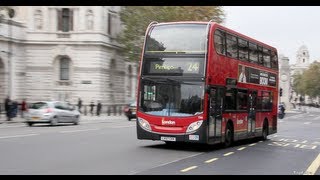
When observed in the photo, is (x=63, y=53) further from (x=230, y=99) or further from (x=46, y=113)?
(x=230, y=99)

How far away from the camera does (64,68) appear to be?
57.8 meters

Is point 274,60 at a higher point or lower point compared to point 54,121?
higher

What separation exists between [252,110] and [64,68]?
128 feet

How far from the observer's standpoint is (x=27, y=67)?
5738cm

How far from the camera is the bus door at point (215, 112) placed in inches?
673

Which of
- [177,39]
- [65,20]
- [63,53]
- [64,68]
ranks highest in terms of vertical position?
A: [65,20]

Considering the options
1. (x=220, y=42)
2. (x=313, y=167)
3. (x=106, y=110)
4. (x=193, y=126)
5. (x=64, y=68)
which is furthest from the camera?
(x=64, y=68)

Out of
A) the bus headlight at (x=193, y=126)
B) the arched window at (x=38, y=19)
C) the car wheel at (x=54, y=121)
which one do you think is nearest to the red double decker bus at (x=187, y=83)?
the bus headlight at (x=193, y=126)

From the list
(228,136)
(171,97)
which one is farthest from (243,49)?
(171,97)

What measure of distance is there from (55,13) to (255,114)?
3933 cm

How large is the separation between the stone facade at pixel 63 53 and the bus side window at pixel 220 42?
38.7 metres

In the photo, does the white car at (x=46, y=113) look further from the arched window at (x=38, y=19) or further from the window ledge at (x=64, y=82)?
the arched window at (x=38, y=19)

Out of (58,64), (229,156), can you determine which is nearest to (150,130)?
(229,156)
